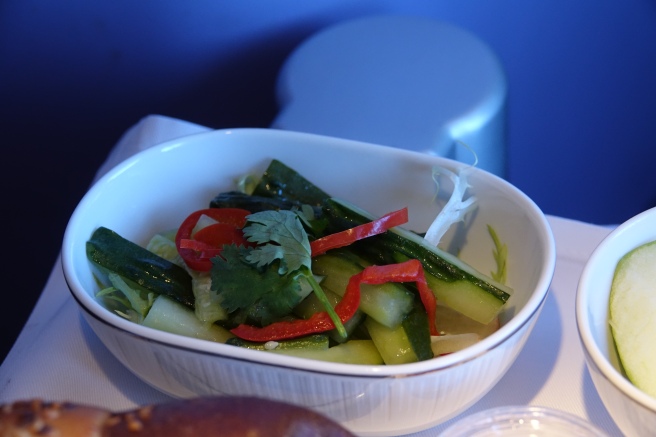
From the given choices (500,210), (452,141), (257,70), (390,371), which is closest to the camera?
(390,371)

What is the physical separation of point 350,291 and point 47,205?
1200 millimetres

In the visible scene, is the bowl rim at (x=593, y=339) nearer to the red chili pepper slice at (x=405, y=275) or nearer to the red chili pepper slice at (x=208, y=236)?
the red chili pepper slice at (x=405, y=275)

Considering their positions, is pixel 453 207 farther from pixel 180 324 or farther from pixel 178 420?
pixel 178 420

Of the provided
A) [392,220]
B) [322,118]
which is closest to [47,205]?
[322,118]

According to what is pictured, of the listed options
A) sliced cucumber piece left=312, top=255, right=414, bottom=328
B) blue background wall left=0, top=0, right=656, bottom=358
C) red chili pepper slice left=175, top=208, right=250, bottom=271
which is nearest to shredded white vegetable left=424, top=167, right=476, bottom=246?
sliced cucumber piece left=312, top=255, right=414, bottom=328

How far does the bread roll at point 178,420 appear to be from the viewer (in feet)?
1.68

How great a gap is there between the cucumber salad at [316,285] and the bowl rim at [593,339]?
0.11 metres

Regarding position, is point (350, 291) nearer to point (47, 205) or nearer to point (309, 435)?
point (309, 435)

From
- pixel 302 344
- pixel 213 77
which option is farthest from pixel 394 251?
pixel 213 77

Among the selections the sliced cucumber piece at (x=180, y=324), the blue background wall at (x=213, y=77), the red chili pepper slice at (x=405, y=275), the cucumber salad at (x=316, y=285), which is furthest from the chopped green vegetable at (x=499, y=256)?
the blue background wall at (x=213, y=77)

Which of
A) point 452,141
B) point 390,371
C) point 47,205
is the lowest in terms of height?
point 47,205

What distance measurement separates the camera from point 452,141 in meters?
1.22

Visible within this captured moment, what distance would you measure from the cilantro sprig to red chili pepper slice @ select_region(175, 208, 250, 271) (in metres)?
0.05

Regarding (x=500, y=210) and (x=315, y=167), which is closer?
(x=500, y=210)
